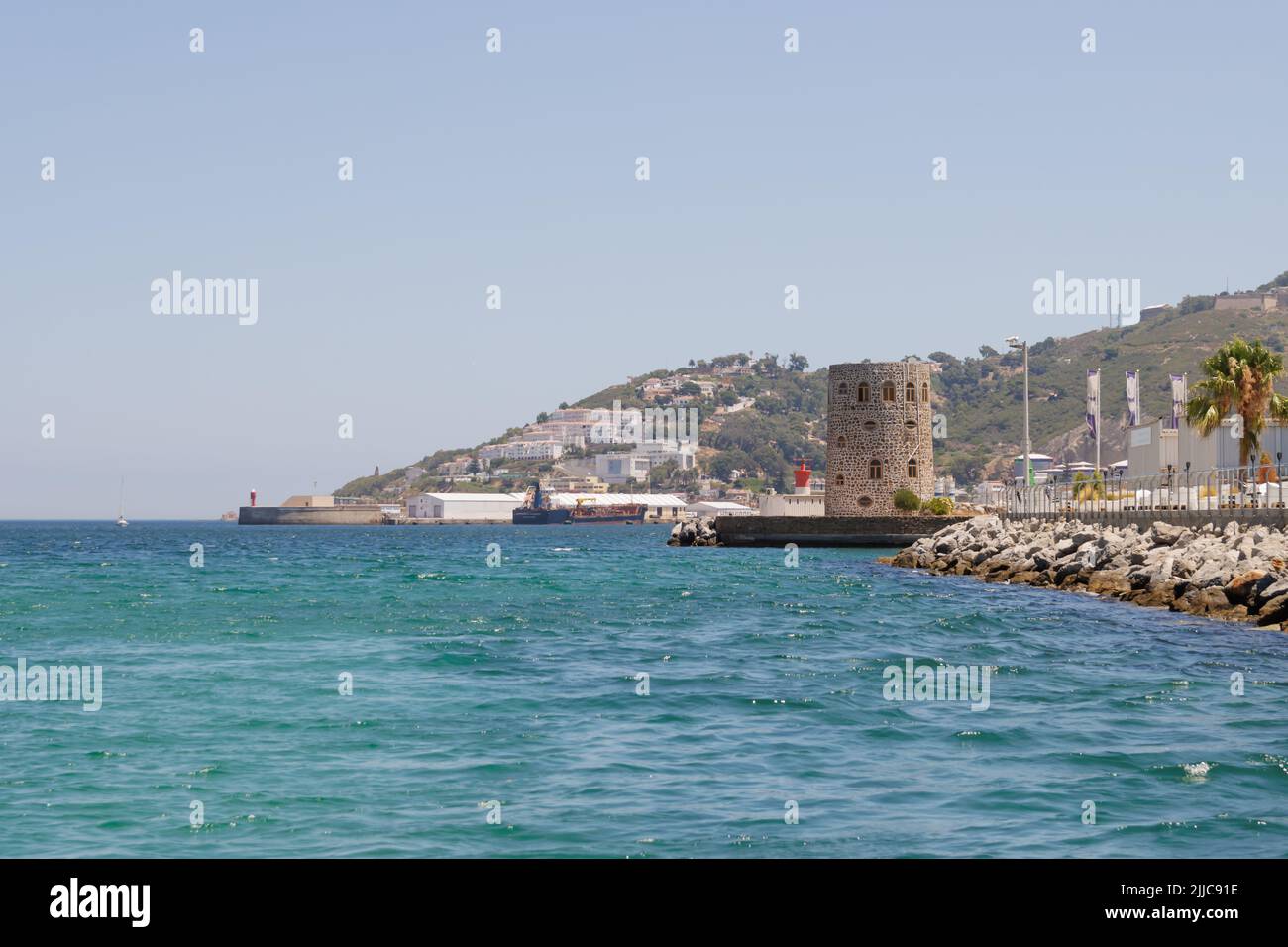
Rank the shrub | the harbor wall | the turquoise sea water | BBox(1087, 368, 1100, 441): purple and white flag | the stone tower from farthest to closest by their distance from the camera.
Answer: the stone tower < the shrub < the harbor wall < BBox(1087, 368, 1100, 441): purple and white flag < the turquoise sea water

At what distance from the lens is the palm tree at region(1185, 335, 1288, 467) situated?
50250 mm

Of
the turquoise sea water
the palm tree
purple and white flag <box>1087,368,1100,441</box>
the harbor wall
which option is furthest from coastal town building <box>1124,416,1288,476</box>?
the turquoise sea water

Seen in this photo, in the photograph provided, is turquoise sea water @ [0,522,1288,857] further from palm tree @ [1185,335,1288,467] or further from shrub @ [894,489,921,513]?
shrub @ [894,489,921,513]

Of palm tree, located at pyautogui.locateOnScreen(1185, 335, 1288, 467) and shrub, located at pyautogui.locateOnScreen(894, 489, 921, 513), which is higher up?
palm tree, located at pyautogui.locateOnScreen(1185, 335, 1288, 467)

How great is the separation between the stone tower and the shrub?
0.34m

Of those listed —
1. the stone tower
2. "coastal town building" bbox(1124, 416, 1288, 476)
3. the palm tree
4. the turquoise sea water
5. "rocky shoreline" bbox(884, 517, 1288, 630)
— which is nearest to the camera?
the turquoise sea water

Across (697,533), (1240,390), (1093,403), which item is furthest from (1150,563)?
(697,533)

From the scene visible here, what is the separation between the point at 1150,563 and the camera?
3309cm

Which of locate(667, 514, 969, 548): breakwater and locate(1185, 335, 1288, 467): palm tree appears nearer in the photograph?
locate(1185, 335, 1288, 467): palm tree

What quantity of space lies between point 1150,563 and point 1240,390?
2041 centimetres

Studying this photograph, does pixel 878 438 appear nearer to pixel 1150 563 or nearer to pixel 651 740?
pixel 1150 563

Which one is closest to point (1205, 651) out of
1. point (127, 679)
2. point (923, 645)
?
point (923, 645)
